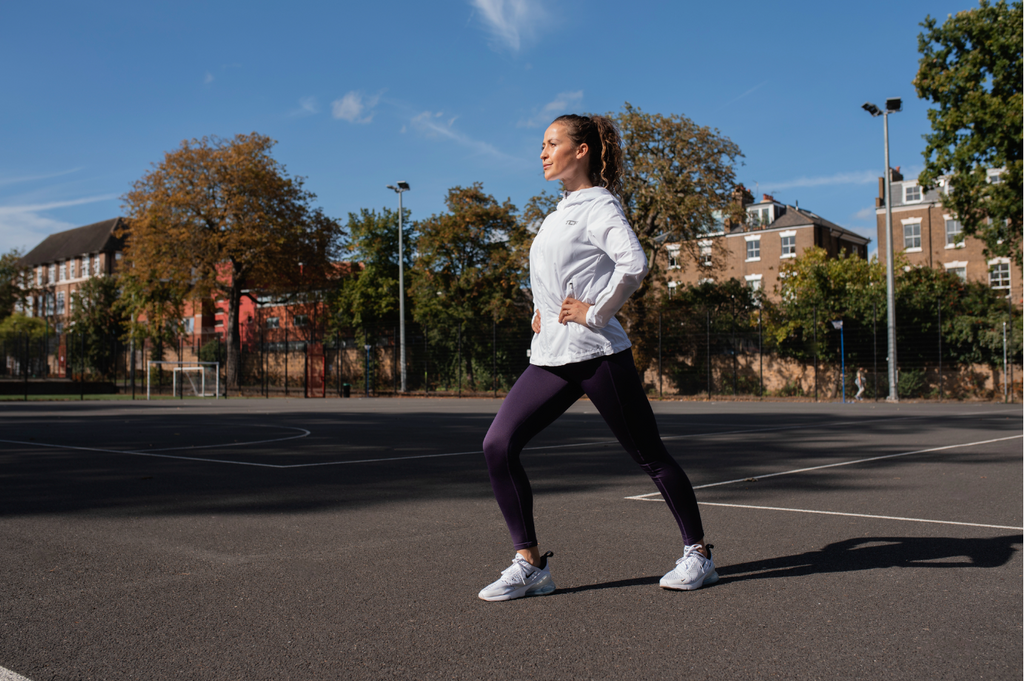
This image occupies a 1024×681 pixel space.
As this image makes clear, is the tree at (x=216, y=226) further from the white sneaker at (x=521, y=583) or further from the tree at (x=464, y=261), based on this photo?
the white sneaker at (x=521, y=583)

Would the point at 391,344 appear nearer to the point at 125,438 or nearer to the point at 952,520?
the point at 125,438

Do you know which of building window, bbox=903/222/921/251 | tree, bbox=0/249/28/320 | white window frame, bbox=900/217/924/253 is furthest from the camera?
tree, bbox=0/249/28/320

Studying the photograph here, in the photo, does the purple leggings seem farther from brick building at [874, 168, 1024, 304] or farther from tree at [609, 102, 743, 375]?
brick building at [874, 168, 1024, 304]

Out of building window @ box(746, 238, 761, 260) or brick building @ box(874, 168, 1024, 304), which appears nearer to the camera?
brick building @ box(874, 168, 1024, 304)

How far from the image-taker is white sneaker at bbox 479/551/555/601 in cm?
337

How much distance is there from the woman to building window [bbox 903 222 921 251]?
59546 mm

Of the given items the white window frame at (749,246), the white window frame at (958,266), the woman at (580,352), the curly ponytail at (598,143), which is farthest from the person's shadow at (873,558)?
the white window frame at (749,246)

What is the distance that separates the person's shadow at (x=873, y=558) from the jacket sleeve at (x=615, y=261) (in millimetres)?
1186

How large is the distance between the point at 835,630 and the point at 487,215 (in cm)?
4329

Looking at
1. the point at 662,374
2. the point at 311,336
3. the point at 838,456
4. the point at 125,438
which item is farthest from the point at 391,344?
the point at 838,456

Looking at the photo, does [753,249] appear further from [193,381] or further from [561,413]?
[561,413]

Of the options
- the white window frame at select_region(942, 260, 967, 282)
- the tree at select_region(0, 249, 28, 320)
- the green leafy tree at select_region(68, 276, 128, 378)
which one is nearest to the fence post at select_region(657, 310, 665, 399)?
the white window frame at select_region(942, 260, 967, 282)

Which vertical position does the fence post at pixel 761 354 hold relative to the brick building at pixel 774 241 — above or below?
below

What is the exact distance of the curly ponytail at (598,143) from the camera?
357 cm
